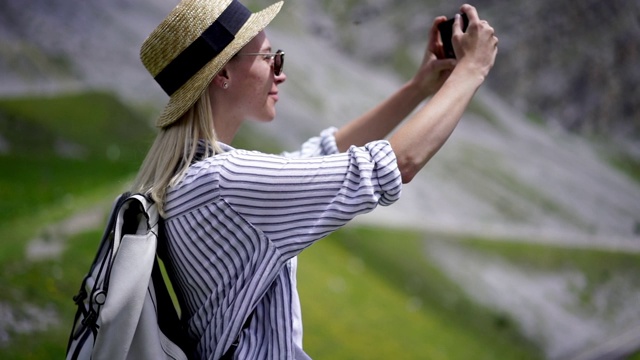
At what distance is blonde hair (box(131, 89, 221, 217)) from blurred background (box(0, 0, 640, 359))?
1.99m

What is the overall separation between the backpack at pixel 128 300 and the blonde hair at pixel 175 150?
0.05 meters

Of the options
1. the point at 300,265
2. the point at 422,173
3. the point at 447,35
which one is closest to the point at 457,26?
the point at 447,35

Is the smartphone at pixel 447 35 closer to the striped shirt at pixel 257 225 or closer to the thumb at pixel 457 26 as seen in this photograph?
the thumb at pixel 457 26

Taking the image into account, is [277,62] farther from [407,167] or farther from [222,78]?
[407,167]

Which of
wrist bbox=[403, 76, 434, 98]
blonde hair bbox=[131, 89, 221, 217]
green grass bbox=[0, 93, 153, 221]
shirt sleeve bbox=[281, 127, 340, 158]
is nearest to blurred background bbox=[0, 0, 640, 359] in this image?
green grass bbox=[0, 93, 153, 221]

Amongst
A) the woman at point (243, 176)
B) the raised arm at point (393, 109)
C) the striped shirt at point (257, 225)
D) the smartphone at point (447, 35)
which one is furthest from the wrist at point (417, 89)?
the striped shirt at point (257, 225)

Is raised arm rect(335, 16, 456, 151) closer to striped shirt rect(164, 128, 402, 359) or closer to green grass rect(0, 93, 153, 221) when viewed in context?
striped shirt rect(164, 128, 402, 359)

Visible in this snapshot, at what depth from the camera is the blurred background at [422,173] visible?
A: 3.82 meters

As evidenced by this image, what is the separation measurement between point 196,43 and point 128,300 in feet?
1.82

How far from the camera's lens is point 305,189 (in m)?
1.54

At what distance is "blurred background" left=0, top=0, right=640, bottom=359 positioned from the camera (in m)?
3.82

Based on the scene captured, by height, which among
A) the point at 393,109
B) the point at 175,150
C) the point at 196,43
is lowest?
the point at 175,150

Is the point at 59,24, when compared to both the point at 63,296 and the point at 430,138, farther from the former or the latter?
the point at 430,138

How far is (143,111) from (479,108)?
190cm
